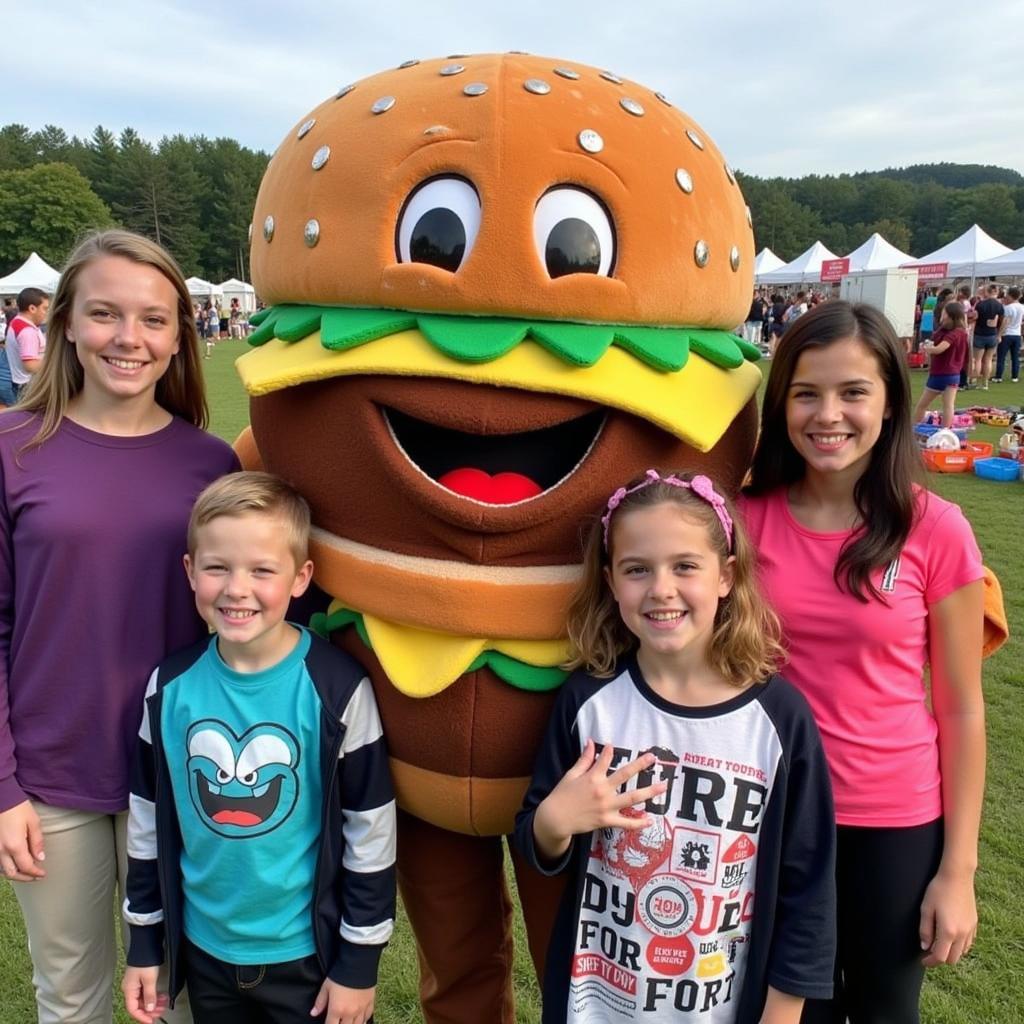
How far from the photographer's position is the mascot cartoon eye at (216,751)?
1.66 metres

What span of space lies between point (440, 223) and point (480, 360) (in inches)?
10.9

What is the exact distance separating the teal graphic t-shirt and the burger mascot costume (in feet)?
0.68

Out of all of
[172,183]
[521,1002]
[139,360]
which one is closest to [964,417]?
[521,1002]

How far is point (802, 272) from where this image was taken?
27141 millimetres

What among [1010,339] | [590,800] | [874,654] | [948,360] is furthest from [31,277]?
[874,654]

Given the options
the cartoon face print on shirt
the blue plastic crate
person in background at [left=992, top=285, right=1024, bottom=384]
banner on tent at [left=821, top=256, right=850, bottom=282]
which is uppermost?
banner on tent at [left=821, top=256, right=850, bottom=282]

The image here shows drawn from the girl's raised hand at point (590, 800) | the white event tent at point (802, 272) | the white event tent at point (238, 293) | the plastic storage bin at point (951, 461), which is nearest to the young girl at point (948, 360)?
the plastic storage bin at point (951, 461)

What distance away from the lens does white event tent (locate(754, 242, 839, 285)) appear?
2686 centimetres

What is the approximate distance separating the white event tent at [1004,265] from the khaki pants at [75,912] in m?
22.5

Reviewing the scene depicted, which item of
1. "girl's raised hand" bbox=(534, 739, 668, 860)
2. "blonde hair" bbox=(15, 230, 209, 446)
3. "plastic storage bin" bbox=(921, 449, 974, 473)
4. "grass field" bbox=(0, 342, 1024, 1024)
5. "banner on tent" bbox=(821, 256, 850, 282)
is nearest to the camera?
"girl's raised hand" bbox=(534, 739, 668, 860)

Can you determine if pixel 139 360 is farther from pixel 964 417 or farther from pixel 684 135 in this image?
pixel 964 417

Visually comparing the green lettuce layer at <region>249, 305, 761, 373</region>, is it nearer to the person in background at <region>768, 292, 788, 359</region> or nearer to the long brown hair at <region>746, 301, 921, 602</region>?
the long brown hair at <region>746, 301, 921, 602</region>

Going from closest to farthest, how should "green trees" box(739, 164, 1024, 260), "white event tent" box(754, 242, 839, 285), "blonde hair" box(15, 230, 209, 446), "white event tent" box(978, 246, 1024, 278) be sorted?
"blonde hair" box(15, 230, 209, 446) < "white event tent" box(978, 246, 1024, 278) < "white event tent" box(754, 242, 839, 285) < "green trees" box(739, 164, 1024, 260)

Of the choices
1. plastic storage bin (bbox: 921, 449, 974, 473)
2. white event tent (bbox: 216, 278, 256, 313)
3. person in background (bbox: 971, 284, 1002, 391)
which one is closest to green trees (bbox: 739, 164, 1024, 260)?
white event tent (bbox: 216, 278, 256, 313)
